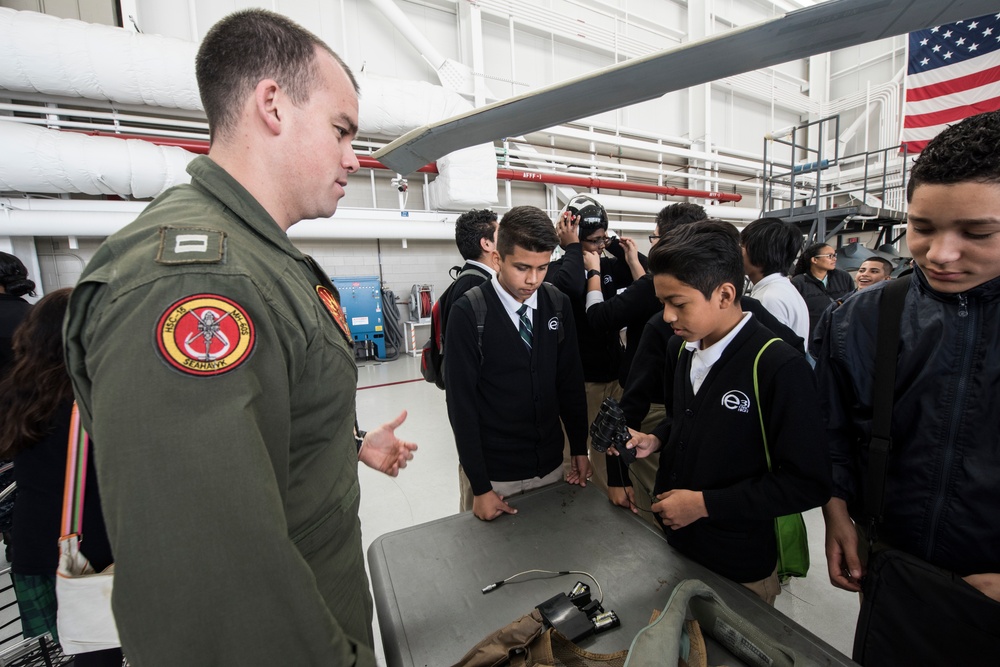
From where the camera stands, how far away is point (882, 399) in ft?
2.98

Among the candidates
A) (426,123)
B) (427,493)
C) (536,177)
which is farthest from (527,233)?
(536,177)

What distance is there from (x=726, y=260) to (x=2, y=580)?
329 centimetres

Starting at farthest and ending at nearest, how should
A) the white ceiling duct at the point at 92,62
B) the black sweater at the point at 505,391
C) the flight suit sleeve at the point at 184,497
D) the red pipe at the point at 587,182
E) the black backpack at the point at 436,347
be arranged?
the red pipe at the point at 587,182 < the white ceiling duct at the point at 92,62 < the black backpack at the point at 436,347 < the black sweater at the point at 505,391 < the flight suit sleeve at the point at 184,497

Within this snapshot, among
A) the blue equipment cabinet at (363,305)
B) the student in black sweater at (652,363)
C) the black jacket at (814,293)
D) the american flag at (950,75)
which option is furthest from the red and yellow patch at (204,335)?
the american flag at (950,75)

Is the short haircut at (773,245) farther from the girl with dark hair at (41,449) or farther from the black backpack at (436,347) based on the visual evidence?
the girl with dark hair at (41,449)

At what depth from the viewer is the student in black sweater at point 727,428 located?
92cm

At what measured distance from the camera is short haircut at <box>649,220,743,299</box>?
109cm

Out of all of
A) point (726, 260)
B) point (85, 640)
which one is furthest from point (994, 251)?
point (85, 640)

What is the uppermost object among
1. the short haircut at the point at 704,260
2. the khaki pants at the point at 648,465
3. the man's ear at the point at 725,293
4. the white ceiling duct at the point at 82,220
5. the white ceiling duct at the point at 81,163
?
the white ceiling duct at the point at 81,163

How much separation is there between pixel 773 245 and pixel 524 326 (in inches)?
53.8

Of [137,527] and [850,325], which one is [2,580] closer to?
[137,527]

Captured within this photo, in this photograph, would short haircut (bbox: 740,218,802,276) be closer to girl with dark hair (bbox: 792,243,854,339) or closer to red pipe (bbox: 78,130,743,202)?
girl with dark hair (bbox: 792,243,854,339)

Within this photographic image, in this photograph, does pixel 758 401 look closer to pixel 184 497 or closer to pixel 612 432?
pixel 612 432

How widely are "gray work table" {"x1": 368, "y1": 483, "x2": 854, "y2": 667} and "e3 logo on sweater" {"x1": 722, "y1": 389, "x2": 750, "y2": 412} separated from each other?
357 millimetres
